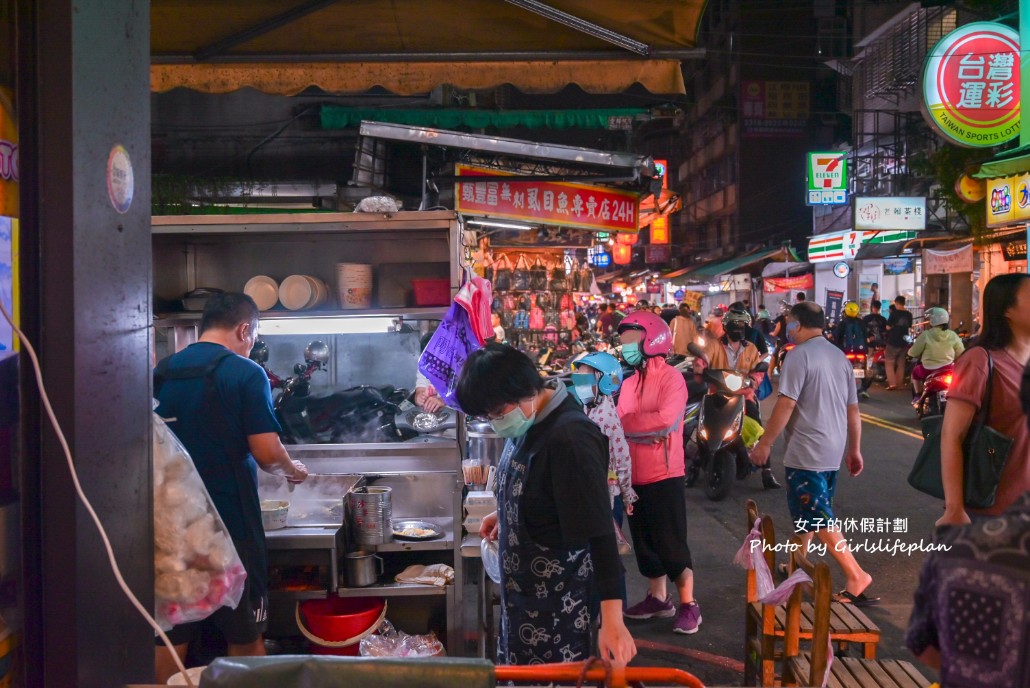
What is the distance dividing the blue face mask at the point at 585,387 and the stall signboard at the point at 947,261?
16.5 meters

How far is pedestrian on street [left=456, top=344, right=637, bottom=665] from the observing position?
2.95m

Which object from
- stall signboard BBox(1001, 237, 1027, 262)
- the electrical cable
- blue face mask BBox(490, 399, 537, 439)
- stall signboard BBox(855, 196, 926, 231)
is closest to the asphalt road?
blue face mask BBox(490, 399, 537, 439)

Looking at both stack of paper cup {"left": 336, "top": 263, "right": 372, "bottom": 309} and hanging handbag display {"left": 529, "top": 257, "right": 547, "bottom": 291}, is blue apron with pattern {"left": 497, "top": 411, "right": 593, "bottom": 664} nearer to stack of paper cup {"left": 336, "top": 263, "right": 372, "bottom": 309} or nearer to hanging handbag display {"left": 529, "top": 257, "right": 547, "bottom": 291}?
stack of paper cup {"left": 336, "top": 263, "right": 372, "bottom": 309}

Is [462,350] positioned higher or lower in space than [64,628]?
higher

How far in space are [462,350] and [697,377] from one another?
538 centimetres

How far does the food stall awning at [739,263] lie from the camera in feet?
104

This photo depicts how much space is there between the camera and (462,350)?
16.1ft

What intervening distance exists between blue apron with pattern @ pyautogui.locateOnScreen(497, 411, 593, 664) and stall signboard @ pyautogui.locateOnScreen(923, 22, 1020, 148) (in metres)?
11.1

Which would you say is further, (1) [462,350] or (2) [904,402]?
(2) [904,402]

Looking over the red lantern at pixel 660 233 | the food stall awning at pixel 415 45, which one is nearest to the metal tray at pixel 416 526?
the food stall awning at pixel 415 45

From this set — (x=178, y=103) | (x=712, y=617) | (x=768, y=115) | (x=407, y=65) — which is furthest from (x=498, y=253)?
(x=768, y=115)

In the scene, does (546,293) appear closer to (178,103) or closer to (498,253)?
(498,253)

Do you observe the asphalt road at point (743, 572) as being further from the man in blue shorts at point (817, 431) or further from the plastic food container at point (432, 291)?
the plastic food container at point (432, 291)

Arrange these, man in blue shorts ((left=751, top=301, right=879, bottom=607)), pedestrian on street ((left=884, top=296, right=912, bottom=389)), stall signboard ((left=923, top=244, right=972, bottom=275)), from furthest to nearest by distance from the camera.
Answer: pedestrian on street ((left=884, top=296, right=912, bottom=389)) → stall signboard ((left=923, top=244, right=972, bottom=275)) → man in blue shorts ((left=751, top=301, right=879, bottom=607))
